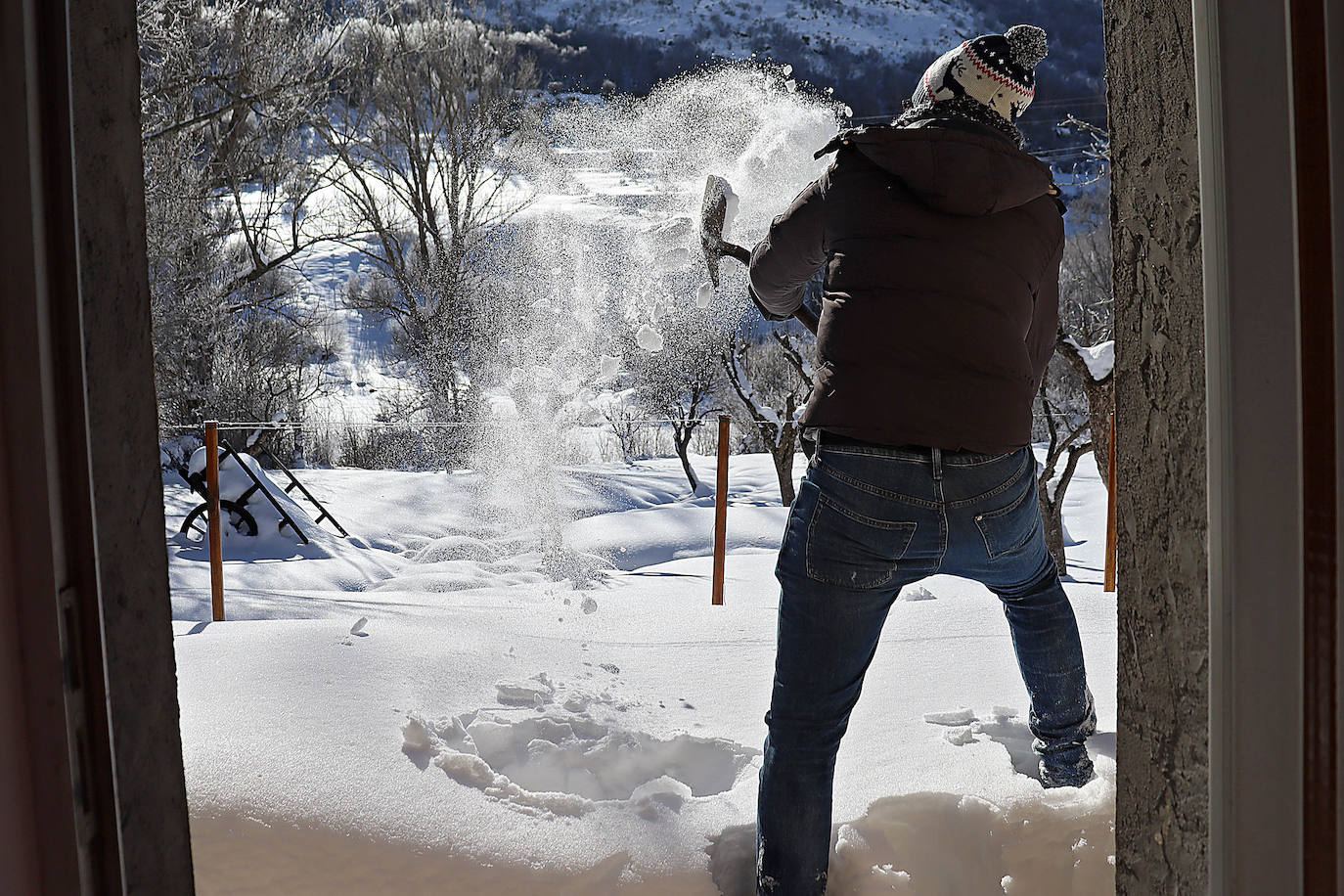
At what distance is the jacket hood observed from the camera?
4.74 feet

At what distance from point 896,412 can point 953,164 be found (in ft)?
1.34

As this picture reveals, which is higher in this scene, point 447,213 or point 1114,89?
point 447,213

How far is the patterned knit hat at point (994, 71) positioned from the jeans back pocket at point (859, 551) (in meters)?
0.77

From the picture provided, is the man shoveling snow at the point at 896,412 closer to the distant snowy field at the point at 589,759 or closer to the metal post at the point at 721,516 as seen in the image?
the distant snowy field at the point at 589,759

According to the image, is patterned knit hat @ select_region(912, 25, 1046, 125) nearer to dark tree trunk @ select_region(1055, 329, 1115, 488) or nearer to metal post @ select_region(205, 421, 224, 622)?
metal post @ select_region(205, 421, 224, 622)

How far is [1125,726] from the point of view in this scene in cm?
113

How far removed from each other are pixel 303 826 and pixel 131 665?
2.57 ft

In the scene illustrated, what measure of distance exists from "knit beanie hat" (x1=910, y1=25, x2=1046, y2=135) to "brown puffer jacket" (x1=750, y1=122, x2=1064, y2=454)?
0.12 meters

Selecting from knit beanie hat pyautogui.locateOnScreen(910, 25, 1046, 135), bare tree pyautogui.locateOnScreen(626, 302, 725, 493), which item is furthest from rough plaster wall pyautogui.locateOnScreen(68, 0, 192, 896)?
bare tree pyautogui.locateOnScreen(626, 302, 725, 493)

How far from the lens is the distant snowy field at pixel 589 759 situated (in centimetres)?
151

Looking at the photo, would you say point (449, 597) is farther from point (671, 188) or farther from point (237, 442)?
point (237, 442)

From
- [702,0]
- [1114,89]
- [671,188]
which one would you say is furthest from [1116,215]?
[702,0]

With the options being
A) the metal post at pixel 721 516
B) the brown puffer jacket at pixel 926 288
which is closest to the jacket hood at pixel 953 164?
the brown puffer jacket at pixel 926 288

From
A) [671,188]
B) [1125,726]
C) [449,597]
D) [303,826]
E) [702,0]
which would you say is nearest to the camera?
[1125,726]
